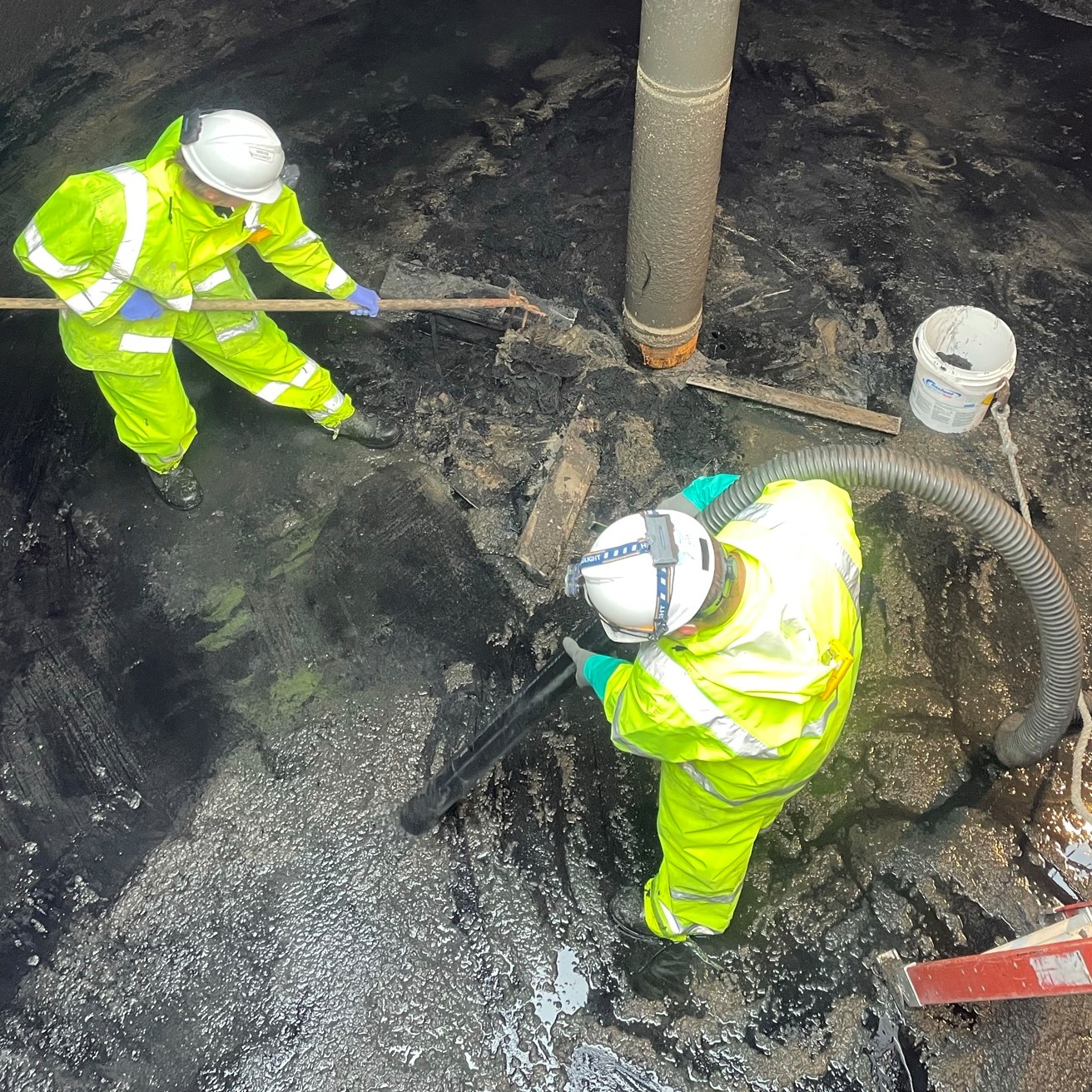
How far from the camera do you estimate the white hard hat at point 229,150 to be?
304cm

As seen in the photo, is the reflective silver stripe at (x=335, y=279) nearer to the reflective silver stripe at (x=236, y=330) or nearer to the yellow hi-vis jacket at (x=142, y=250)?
the yellow hi-vis jacket at (x=142, y=250)

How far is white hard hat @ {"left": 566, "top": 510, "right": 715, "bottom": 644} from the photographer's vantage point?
6.82 feet

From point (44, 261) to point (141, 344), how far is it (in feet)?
1.49

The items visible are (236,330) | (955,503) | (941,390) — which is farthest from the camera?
(941,390)

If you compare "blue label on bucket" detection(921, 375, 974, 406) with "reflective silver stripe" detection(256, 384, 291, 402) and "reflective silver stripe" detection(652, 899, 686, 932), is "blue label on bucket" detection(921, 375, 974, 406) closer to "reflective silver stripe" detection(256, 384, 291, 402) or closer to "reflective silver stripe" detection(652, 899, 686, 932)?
"reflective silver stripe" detection(652, 899, 686, 932)

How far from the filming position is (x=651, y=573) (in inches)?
82.2

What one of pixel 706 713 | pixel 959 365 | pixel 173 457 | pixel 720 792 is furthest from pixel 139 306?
pixel 959 365

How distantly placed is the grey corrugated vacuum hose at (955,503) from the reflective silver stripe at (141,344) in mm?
2314

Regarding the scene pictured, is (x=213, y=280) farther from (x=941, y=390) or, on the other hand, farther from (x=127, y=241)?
(x=941, y=390)

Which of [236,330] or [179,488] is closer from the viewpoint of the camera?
[236,330]

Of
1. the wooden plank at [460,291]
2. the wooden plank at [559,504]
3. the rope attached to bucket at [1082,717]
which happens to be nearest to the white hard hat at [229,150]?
the wooden plank at [460,291]

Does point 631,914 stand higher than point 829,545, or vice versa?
point 829,545

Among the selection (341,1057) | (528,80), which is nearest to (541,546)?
(341,1057)

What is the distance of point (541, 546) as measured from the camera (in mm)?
3791
